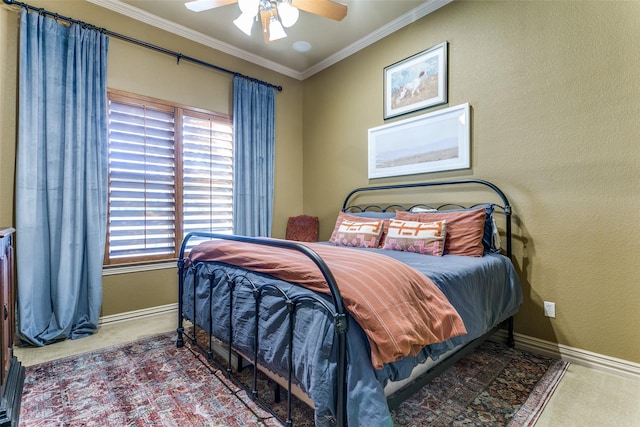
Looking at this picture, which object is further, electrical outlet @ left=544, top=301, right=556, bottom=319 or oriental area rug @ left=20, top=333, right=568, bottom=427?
electrical outlet @ left=544, top=301, right=556, bottom=319

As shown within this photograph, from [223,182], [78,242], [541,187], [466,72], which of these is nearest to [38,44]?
[78,242]

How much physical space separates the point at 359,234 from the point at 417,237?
584 mm

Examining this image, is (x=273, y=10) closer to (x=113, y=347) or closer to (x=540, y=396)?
(x=113, y=347)

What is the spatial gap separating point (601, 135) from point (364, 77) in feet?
7.35

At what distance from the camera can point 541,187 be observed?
227cm

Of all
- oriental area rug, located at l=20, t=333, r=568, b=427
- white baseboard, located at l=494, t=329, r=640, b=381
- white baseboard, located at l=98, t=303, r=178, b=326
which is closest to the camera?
oriental area rug, located at l=20, t=333, r=568, b=427

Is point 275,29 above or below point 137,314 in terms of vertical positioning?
above

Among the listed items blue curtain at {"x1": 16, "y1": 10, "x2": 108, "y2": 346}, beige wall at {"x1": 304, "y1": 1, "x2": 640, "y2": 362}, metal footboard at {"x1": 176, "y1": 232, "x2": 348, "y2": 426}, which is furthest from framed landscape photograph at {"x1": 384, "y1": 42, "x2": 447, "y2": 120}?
blue curtain at {"x1": 16, "y1": 10, "x2": 108, "y2": 346}

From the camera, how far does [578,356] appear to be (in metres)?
2.11

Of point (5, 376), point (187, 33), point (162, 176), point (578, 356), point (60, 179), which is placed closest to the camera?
point (5, 376)

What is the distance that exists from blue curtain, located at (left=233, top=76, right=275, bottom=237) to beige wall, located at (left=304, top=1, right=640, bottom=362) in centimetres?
198

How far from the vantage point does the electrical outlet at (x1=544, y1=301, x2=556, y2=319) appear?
87.8 inches

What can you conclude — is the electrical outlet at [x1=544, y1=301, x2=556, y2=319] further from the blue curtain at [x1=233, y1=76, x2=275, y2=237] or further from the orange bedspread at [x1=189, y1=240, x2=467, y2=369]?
the blue curtain at [x1=233, y1=76, x2=275, y2=237]

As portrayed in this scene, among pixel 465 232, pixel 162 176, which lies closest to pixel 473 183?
pixel 465 232
